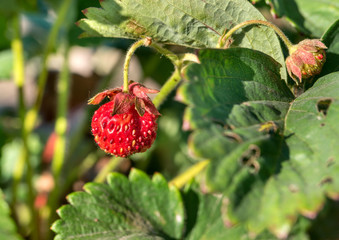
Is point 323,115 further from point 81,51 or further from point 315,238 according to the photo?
point 81,51

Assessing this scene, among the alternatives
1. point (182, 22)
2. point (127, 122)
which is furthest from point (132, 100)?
point (182, 22)

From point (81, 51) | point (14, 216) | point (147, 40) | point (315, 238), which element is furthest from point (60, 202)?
point (81, 51)

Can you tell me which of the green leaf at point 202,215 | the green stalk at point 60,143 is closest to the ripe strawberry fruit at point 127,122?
the green leaf at point 202,215

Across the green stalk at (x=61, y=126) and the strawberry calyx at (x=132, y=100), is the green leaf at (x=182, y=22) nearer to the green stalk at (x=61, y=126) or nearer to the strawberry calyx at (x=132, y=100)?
the strawberry calyx at (x=132, y=100)

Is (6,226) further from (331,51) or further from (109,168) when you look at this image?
(331,51)

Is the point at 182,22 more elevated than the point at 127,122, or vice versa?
the point at 182,22

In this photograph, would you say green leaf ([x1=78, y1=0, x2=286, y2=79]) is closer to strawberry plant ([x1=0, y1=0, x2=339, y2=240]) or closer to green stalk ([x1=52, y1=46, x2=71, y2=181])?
strawberry plant ([x1=0, y1=0, x2=339, y2=240])

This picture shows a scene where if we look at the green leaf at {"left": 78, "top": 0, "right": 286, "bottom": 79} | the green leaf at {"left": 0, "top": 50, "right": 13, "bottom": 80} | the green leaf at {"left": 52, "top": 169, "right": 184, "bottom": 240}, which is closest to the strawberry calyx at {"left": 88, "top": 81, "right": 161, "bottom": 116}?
the green leaf at {"left": 78, "top": 0, "right": 286, "bottom": 79}

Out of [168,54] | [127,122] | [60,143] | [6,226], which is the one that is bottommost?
[60,143]
